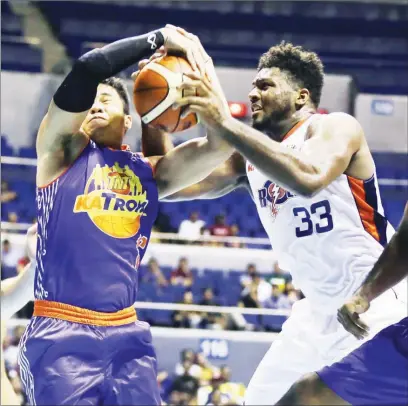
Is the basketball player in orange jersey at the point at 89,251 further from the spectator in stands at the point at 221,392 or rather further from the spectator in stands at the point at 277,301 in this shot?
the spectator in stands at the point at 277,301

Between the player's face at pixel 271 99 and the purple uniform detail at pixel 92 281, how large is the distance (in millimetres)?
786

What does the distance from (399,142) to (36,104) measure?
22.3ft

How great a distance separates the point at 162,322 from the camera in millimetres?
11500

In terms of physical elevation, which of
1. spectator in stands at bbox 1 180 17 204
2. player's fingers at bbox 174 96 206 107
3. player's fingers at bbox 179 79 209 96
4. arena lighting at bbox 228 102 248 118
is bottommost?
spectator in stands at bbox 1 180 17 204

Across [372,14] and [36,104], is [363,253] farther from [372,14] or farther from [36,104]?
[372,14]

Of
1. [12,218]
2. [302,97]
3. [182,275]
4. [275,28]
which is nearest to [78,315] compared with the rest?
[302,97]

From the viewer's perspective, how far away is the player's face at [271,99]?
165 inches

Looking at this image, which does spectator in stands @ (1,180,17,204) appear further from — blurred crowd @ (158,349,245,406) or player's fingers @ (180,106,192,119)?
player's fingers @ (180,106,192,119)

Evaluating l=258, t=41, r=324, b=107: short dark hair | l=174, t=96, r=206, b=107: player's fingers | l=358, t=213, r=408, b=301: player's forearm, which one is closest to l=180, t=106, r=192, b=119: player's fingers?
l=174, t=96, r=206, b=107: player's fingers

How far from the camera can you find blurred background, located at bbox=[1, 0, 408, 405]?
1035 cm

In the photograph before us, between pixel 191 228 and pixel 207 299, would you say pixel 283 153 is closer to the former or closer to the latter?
pixel 207 299

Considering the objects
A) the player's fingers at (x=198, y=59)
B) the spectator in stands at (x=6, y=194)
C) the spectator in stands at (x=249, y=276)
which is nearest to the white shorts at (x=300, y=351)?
the player's fingers at (x=198, y=59)

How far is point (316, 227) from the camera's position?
13.1ft

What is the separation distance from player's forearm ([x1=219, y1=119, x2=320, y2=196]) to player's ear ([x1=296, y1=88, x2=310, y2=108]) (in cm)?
89
